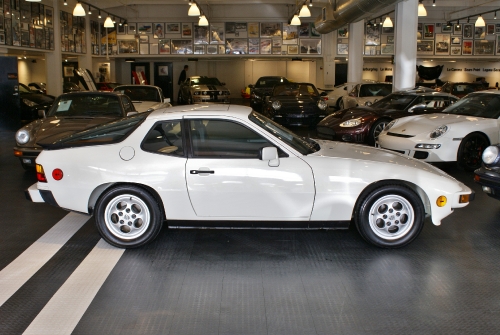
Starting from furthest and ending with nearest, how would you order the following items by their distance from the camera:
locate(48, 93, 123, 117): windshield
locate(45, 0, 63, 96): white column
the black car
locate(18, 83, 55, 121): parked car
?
the black car → locate(45, 0, 63, 96): white column → locate(18, 83, 55, 121): parked car → locate(48, 93, 123, 117): windshield

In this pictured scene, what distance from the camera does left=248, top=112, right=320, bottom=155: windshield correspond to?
538cm

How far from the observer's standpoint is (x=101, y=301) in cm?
414

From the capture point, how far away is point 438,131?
915 centimetres

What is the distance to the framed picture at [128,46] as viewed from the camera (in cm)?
3012

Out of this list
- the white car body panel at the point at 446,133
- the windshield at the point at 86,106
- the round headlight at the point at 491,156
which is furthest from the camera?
the windshield at the point at 86,106

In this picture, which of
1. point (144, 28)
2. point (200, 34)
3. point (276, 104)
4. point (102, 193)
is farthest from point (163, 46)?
point (102, 193)

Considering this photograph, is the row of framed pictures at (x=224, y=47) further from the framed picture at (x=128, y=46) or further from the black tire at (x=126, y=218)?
the black tire at (x=126, y=218)

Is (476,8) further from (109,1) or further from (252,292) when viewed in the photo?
(252,292)

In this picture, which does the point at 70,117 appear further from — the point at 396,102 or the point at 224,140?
the point at 396,102

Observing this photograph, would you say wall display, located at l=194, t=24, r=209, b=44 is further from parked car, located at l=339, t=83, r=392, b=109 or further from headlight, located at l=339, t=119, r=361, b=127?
headlight, located at l=339, t=119, r=361, b=127

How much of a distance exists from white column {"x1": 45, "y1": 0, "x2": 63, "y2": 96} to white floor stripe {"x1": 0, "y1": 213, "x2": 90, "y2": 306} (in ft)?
58.6

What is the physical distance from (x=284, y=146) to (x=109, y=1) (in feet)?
81.7

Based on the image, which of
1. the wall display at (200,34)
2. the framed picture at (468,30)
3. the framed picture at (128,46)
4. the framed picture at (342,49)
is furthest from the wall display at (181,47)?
the framed picture at (468,30)

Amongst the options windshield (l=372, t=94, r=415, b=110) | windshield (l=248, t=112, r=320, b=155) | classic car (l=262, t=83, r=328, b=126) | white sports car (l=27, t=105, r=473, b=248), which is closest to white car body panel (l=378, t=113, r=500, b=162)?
windshield (l=372, t=94, r=415, b=110)
